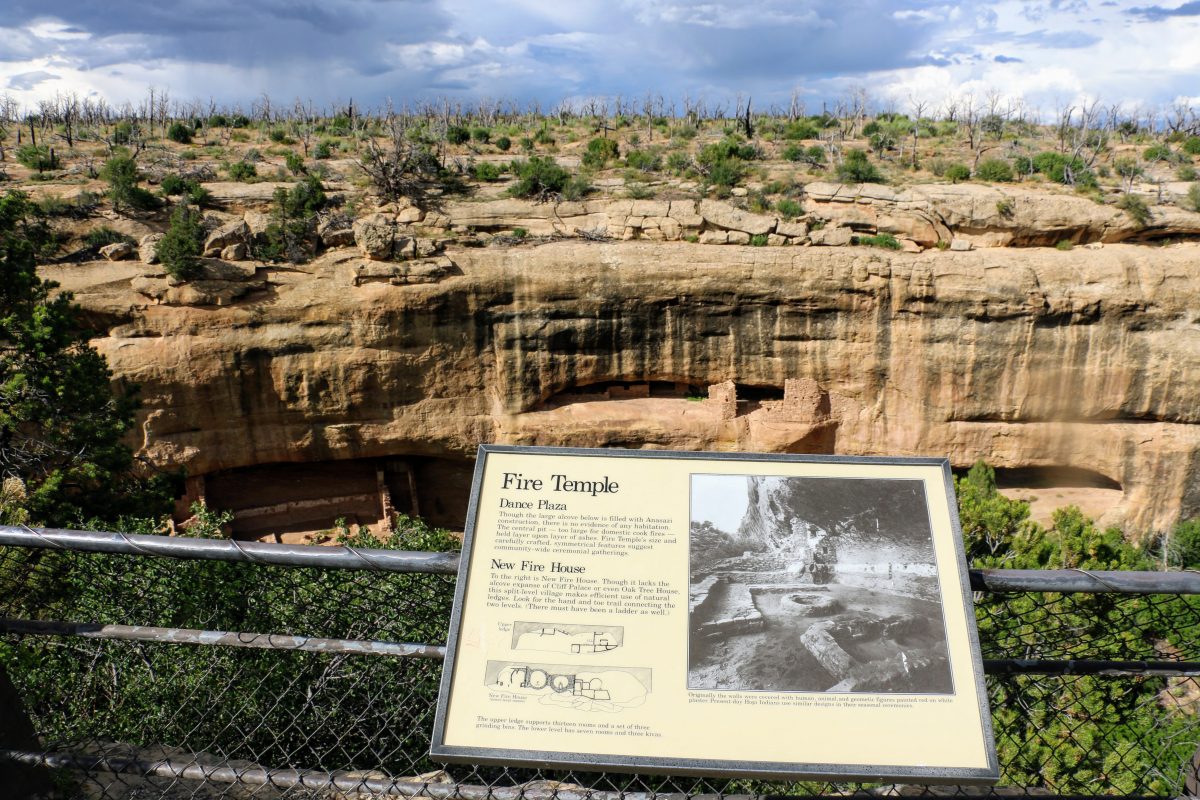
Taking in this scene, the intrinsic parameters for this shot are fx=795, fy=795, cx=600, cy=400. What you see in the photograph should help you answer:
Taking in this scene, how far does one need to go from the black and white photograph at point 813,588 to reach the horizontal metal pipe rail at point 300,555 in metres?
0.27

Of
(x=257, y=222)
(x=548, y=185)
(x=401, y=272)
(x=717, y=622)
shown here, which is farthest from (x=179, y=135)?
(x=717, y=622)

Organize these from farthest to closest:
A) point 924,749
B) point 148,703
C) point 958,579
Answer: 1. point 148,703
2. point 958,579
3. point 924,749

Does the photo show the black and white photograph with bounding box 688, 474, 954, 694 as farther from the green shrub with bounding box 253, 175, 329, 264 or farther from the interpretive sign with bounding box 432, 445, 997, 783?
the green shrub with bounding box 253, 175, 329, 264

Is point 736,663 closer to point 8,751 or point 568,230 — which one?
point 8,751

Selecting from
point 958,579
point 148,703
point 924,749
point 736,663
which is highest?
point 958,579

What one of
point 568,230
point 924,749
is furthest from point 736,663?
point 568,230

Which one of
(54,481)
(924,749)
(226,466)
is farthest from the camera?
(226,466)

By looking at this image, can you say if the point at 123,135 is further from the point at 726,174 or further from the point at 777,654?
the point at 777,654

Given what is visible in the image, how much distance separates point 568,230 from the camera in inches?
735

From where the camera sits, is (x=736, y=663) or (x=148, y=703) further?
(x=148, y=703)

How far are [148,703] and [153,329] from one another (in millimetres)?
12847

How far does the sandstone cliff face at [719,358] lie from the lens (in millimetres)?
15859

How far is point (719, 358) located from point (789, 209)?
470 centimetres

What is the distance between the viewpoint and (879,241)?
18.0m
